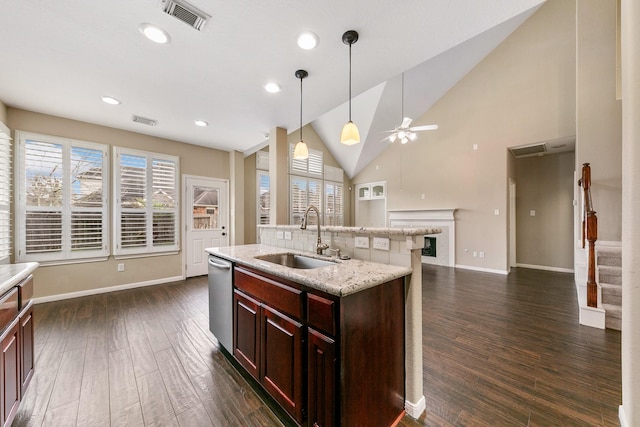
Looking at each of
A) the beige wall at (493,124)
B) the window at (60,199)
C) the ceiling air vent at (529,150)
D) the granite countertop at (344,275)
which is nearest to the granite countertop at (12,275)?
the granite countertop at (344,275)

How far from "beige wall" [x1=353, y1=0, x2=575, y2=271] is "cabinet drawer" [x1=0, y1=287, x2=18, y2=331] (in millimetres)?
6645

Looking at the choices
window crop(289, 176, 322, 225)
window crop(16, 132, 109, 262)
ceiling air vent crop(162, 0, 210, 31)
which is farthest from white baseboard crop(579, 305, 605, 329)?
window crop(16, 132, 109, 262)

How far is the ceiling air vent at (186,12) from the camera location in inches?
64.6

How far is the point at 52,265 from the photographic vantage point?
353 cm

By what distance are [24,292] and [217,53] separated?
2292mm

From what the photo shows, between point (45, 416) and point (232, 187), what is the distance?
426 centimetres

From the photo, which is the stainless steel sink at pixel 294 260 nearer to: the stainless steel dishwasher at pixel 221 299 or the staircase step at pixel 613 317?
the stainless steel dishwasher at pixel 221 299

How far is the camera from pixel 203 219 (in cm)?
507

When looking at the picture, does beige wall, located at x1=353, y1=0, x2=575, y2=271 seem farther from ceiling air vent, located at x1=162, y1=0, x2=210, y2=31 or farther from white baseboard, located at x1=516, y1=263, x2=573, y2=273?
ceiling air vent, located at x1=162, y1=0, x2=210, y2=31

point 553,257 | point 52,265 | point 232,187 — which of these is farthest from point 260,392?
point 553,257

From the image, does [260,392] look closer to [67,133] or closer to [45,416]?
[45,416]

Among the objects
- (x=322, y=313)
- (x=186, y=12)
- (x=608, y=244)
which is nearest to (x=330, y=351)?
(x=322, y=313)

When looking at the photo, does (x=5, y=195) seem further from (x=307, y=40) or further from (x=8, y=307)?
(x=307, y=40)

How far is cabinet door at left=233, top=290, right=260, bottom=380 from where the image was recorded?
1705mm
